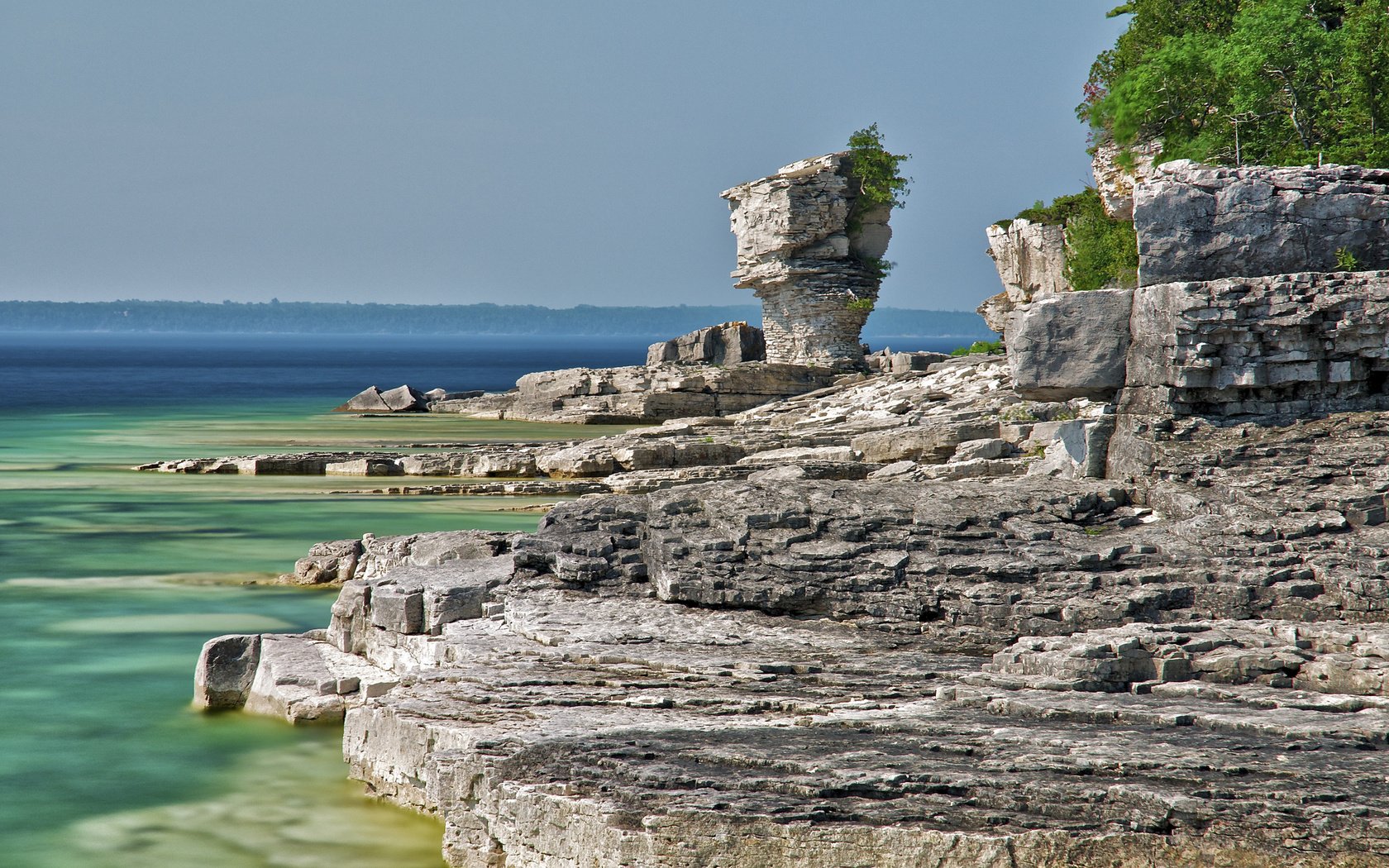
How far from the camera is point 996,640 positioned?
7973 millimetres

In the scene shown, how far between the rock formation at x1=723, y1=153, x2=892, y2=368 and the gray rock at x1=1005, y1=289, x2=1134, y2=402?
30.3m

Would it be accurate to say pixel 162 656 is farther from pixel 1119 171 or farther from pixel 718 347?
pixel 718 347

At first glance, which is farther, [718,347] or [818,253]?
[718,347]

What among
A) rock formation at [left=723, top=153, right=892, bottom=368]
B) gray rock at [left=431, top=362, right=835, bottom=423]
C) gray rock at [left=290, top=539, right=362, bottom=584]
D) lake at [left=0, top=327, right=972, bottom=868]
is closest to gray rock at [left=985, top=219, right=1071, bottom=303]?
rock formation at [left=723, top=153, right=892, bottom=368]

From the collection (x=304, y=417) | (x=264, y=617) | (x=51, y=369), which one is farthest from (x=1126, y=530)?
(x=51, y=369)

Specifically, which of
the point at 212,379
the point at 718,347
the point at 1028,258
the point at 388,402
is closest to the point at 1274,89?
the point at 1028,258

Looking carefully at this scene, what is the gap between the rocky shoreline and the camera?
5238 millimetres

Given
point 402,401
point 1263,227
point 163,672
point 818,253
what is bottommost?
point 163,672

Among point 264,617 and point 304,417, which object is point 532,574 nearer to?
point 264,617

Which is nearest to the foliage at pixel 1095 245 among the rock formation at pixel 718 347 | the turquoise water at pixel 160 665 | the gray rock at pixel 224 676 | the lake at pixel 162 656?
the rock formation at pixel 718 347

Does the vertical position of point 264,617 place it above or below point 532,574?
below

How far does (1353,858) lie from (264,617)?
1046 centimetres

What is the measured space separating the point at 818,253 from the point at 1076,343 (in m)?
31.2

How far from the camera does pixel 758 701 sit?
674 centimetres
